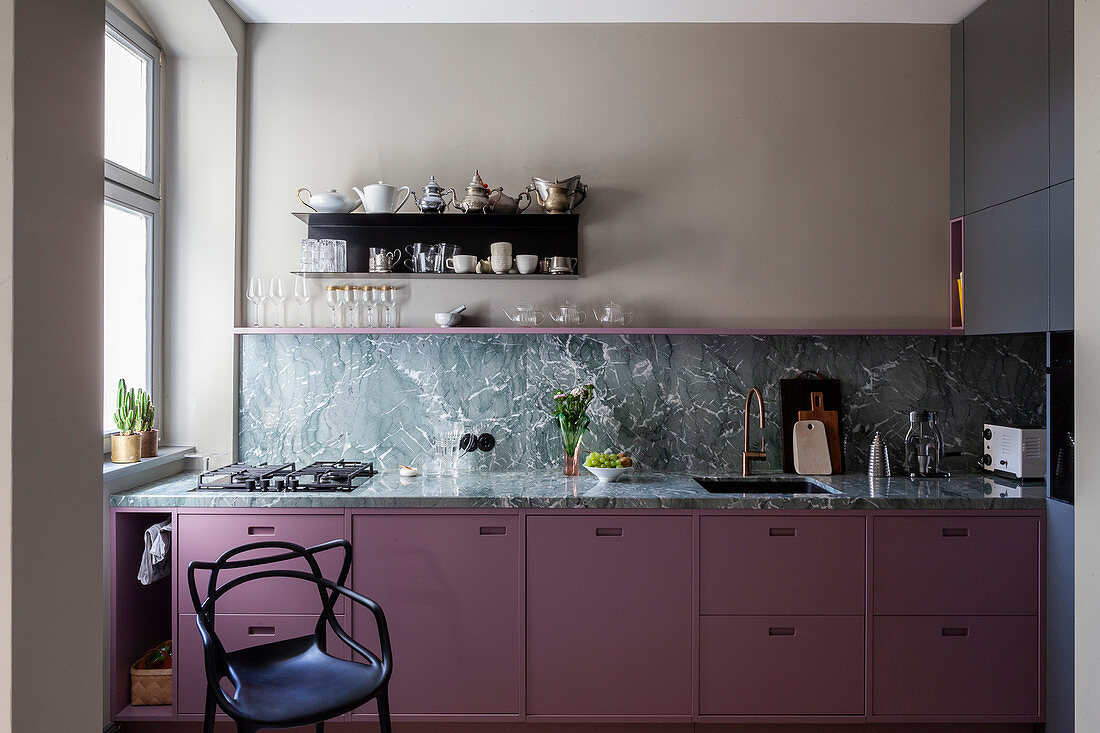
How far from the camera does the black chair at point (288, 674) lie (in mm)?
1898

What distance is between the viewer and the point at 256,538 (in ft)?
8.78

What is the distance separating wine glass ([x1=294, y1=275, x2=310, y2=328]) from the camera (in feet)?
10.8

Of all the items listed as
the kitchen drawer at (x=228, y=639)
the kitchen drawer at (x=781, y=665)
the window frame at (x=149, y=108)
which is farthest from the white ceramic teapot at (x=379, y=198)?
the kitchen drawer at (x=781, y=665)

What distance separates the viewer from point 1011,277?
283 centimetres

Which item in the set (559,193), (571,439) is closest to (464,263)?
(559,193)

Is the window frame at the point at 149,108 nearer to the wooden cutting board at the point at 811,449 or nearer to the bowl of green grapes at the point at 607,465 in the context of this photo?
the bowl of green grapes at the point at 607,465

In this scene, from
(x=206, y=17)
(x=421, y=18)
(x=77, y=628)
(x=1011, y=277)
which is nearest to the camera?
(x=77, y=628)

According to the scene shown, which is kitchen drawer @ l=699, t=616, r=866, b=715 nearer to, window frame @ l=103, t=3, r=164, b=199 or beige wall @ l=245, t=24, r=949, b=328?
beige wall @ l=245, t=24, r=949, b=328

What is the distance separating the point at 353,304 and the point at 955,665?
279 cm

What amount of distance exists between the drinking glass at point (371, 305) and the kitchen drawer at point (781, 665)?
1854mm

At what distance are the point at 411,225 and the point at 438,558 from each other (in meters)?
1.45

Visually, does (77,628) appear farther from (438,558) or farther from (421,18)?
(421,18)

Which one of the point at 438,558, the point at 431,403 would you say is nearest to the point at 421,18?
the point at 431,403

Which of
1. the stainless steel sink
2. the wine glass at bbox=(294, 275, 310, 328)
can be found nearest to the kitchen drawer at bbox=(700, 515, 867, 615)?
the stainless steel sink
